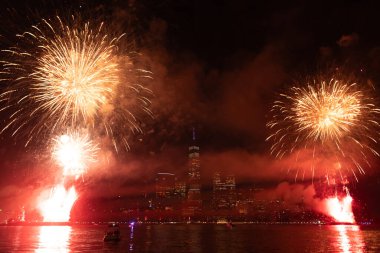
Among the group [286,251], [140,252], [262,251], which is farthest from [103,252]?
[286,251]

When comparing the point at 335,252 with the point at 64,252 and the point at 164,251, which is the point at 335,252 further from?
the point at 64,252

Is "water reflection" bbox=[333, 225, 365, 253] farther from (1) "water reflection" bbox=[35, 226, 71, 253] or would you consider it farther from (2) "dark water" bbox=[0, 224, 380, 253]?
(1) "water reflection" bbox=[35, 226, 71, 253]

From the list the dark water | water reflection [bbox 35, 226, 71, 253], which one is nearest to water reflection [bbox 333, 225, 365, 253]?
the dark water

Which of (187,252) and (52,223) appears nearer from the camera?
(187,252)

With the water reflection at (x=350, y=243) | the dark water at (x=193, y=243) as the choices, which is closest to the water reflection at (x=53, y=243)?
the dark water at (x=193, y=243)

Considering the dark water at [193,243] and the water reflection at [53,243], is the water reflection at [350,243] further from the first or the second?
the water reflection at [53,243]

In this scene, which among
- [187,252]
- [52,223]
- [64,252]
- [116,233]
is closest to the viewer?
[64,252]

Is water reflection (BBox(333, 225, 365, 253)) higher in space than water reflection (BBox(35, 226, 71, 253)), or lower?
lower

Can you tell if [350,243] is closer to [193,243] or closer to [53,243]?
[193,243]

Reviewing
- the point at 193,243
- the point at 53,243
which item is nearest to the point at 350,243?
the point at 193,243

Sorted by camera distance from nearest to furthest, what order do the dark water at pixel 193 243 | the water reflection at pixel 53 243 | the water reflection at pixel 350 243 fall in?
the water reflection at pixel 53 243
the water reflection at pixel 350 243
the dark water at pixel 193 243

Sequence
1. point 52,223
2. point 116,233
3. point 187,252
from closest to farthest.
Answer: point 187,252, point 116,233, point 52,223
